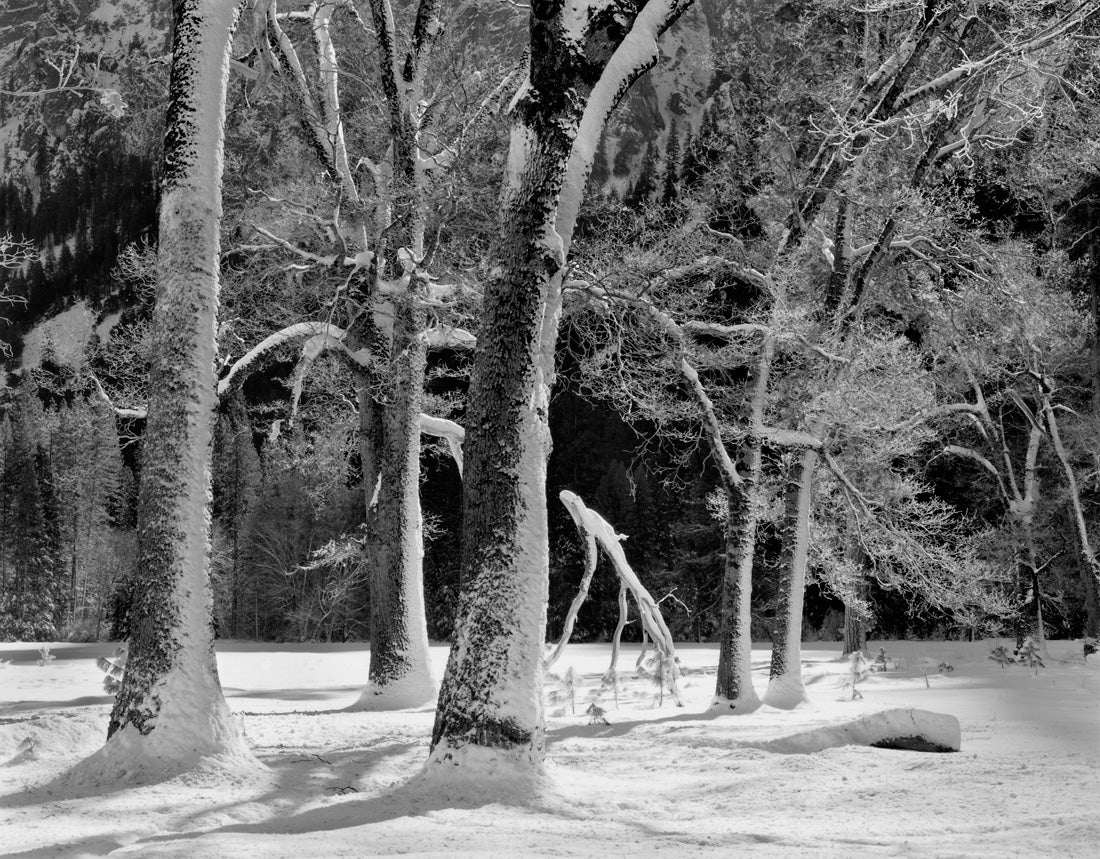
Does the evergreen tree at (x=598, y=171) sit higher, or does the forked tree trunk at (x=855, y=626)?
the evergreen tree at (x=598, y=171)

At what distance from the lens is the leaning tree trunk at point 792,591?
42.1 feet

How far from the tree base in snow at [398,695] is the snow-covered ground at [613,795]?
0.40 meters

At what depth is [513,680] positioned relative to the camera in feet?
20.1

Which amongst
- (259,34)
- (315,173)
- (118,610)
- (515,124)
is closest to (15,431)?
(118,610)

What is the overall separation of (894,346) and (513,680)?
8.62 m

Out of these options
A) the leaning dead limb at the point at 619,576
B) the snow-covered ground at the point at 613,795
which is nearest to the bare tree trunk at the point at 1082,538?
the snow-covered ground at the point at 613,795

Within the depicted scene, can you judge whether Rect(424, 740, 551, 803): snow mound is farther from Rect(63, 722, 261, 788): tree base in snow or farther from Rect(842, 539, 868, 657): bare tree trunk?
Rect(842, 539, 868, 657): bare tree trunk

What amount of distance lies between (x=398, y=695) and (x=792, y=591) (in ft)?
17.1

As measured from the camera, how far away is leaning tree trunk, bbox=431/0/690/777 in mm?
6113

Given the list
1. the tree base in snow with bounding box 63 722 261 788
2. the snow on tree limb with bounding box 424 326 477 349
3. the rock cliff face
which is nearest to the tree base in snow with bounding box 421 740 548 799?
the tree base in snow with bounding box 63 722 261 788

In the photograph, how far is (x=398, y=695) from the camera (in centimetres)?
1180

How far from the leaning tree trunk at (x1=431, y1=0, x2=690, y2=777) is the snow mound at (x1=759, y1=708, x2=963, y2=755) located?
3.28 metres

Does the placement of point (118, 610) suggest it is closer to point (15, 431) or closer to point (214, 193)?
point (15, 431)

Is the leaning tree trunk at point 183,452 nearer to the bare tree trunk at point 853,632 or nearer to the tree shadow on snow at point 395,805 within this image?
the tree shadow on snow at point 395,805
